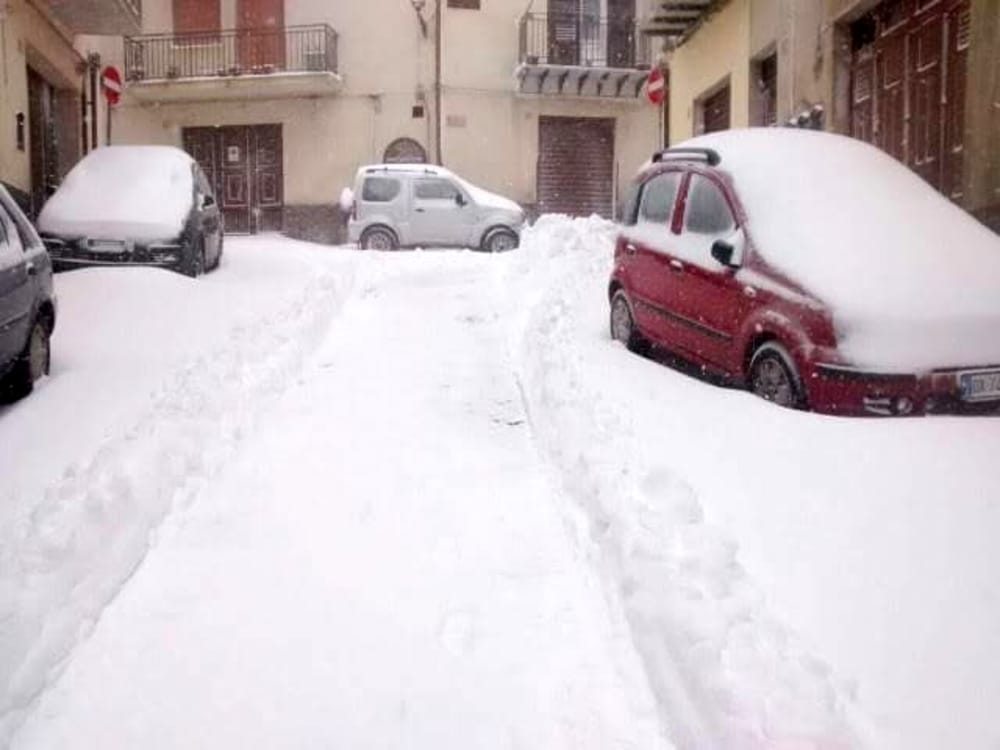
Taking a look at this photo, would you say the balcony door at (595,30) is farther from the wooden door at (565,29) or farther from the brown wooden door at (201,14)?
the brown wooden door at (201,14)

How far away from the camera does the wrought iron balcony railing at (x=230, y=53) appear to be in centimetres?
2789

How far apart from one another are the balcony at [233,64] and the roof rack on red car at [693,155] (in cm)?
1988

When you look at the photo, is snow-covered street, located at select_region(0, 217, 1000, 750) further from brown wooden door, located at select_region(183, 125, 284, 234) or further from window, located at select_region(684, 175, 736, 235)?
brown wooden door, located at select_region(183, 125, 284, 234)

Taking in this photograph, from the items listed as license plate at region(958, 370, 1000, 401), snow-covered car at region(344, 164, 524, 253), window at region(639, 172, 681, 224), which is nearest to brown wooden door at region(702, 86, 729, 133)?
snow-covered car at region(344, 164, 524, 253)

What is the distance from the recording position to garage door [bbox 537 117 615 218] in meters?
29.1

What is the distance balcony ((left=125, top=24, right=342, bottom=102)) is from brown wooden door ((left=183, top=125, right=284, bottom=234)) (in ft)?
3.16

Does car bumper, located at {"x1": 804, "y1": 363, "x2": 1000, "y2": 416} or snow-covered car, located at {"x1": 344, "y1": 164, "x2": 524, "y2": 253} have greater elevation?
snow-covered car, located at {"x1": 344, "y1": 164, "x2": 524, "y2": 253}

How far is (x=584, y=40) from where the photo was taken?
28.5 m

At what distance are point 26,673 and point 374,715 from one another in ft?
3.83

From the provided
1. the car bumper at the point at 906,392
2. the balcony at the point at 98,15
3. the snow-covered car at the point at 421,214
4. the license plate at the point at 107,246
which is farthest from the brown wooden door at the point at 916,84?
the balcony at the point at 98,15

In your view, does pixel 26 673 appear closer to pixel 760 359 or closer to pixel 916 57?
pixel 760 359

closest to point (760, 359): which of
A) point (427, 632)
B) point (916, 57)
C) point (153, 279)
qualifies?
point (427, 632)

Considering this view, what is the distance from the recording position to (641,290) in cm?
873

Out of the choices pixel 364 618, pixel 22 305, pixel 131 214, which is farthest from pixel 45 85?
pixel 364 618
